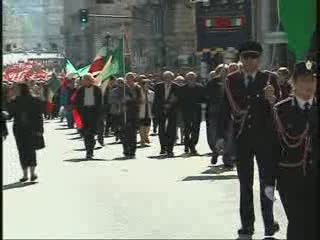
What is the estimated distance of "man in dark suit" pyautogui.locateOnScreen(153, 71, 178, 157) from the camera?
20.8 meters

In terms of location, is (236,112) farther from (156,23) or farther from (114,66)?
(156,23)

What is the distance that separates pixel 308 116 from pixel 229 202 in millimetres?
5059

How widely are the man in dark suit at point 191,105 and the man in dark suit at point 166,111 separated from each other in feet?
0.90

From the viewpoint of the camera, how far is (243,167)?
9586 mm

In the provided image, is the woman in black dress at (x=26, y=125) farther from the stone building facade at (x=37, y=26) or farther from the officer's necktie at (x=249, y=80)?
the stone building facade at (x=37, y=26)

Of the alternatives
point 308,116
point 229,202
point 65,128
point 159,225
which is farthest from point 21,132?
point 65,128

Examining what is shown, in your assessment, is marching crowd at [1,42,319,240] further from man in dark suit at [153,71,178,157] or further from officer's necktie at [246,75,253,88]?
man in dark suit at [153,71,178,157]

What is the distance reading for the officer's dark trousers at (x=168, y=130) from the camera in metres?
20.9

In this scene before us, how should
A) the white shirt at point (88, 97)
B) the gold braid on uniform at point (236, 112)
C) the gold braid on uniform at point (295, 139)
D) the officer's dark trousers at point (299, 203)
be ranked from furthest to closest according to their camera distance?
the white shirt at point (88, 97)
the gold braid on uniform at point (236, 112)
the gold braid on uniform at point (295, 139)
the officer's dark trousers at point (299, 203)

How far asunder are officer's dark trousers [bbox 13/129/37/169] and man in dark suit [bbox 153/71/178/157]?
5.46 m

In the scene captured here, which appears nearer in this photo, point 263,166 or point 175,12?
point 263,166

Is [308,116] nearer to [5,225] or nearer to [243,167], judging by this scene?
[243,167]

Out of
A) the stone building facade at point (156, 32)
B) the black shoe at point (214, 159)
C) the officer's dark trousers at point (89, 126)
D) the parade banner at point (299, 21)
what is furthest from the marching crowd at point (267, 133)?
the stone building facade at point (156, 32)

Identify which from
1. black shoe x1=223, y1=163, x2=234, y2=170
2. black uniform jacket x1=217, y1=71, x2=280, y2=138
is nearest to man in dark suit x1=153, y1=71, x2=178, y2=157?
black shoe x1=223, y1=163, x2=234, y2=170
